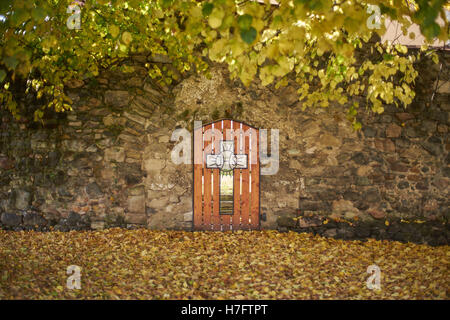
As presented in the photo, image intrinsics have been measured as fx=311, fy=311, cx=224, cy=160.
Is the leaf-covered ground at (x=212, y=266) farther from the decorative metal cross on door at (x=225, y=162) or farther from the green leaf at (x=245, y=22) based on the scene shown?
the green leaf at (x=245, y=22)

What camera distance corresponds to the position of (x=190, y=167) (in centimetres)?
507

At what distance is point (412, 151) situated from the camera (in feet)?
16.0

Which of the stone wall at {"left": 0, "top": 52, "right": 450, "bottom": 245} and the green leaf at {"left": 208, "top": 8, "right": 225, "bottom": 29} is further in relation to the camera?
the stone wall at {"left": 0, "top": 52, "right": 450, "bottom": 245}

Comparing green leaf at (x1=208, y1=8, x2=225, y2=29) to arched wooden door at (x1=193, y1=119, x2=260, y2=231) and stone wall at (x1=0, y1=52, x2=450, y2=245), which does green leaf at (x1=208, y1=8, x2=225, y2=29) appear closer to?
stone wall at (x1=0, y1=52, x2=450, y2=245)

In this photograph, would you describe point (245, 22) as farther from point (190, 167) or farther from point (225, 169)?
point (225, 169)

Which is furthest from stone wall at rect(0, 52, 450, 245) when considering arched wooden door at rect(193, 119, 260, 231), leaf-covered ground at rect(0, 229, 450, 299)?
leaf-covered ground at rect(0, 229, 450, 299)

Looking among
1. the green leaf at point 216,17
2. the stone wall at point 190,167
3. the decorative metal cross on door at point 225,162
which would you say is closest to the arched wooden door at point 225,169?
the decorative metal cross on door at point 225,162

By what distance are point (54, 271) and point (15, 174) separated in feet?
8.17

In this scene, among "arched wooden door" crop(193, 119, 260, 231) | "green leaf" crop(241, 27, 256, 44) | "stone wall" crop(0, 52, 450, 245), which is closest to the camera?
"green leaf" crop(241, 27, 256, 44)

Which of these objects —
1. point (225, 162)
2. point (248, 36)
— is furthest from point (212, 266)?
point (248, 36)

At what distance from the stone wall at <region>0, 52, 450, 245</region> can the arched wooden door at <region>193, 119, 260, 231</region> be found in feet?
0.65

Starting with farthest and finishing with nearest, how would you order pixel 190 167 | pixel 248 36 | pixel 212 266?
pixel 190 167, pixel 212 266, pixel 248 36

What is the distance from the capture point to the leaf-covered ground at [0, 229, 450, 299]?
10.4ft

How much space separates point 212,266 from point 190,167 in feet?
5.75
